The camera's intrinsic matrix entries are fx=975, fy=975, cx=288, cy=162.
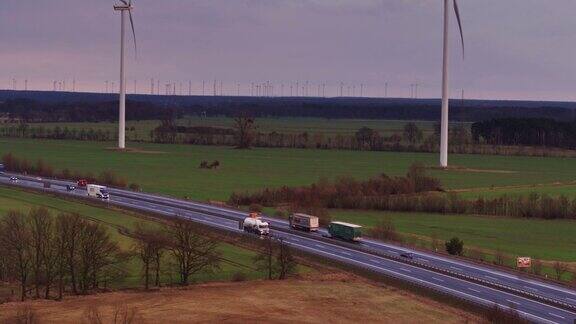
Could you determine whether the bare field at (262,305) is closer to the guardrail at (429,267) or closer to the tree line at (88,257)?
the tree line at (88,257)

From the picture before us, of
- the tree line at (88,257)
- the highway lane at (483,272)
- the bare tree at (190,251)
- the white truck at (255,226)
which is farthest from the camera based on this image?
the white truck at (255,226)

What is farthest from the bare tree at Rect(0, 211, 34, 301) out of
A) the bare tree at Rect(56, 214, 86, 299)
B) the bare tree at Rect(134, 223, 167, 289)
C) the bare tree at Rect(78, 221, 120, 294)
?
the bare tree at Rect(134, 223, 167, 289)

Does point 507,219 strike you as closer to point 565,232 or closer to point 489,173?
point 565,232

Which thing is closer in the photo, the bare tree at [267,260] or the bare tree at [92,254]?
the bare tree at [92,254]

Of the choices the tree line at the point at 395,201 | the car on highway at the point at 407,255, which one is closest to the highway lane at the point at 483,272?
the car on highway at the point at 407,255

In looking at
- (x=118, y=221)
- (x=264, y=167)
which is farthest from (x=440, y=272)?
(x=264, y=167)

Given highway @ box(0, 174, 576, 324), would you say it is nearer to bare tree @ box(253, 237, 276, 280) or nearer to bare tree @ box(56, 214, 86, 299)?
bare tree @ box(253, 237, 276, 280)
